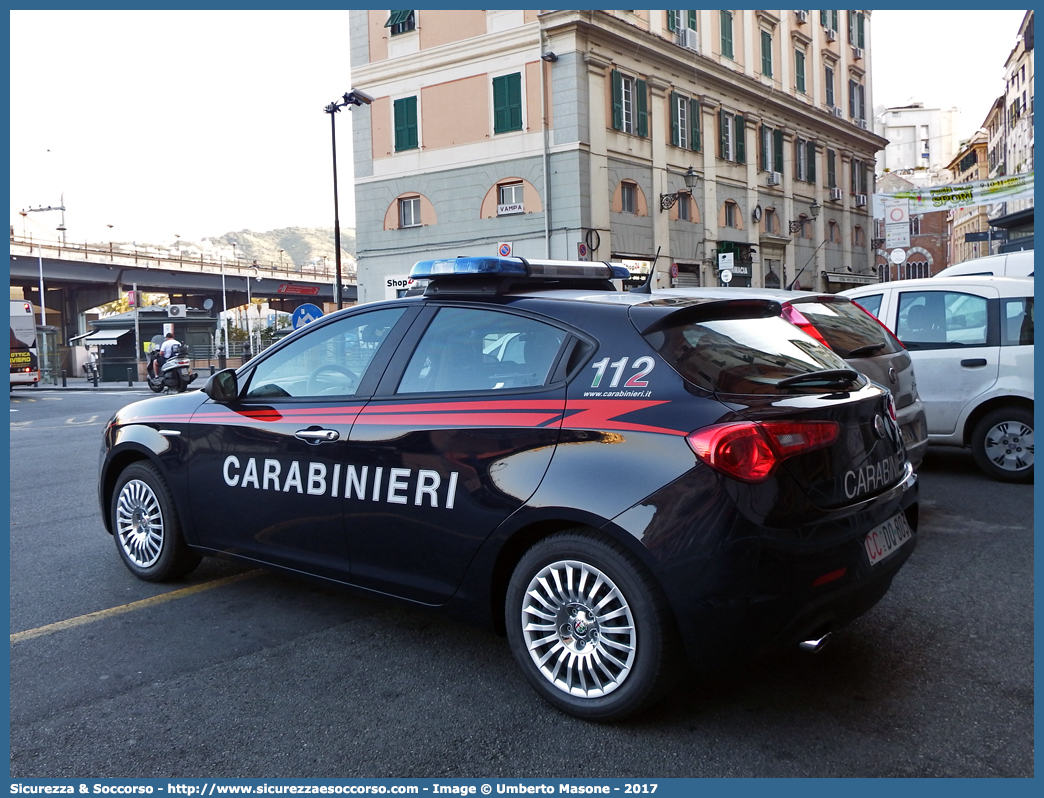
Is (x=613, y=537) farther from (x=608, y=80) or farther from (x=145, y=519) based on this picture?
(x=608, y=80)

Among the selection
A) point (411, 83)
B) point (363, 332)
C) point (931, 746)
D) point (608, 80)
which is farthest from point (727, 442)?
point (411, 83)

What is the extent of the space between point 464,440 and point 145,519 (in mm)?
2402

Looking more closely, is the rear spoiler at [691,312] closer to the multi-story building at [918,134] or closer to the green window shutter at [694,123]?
the green window shutter at [694,123]

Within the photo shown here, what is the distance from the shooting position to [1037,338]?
735 cm

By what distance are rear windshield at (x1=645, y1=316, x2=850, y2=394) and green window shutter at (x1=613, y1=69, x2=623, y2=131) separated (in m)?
25.7

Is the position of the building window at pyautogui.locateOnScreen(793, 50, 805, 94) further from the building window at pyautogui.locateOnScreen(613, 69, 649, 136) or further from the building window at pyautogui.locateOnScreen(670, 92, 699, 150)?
the building window at pyautogui.locateOnScreen(613, 69, 649, 136)

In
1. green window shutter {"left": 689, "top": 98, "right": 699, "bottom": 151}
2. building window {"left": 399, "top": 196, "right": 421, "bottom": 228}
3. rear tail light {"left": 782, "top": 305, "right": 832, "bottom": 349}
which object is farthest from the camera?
green window shutter {"left": 689, "top": 98, "right": 699, "bottom": 151}

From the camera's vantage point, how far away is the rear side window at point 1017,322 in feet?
24.9

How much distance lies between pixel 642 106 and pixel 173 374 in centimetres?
2550

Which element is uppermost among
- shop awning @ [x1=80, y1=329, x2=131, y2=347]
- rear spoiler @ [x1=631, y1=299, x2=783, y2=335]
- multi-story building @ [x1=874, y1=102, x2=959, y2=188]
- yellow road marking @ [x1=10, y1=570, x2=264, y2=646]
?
multi-story building @ [x1=874, y1=102, x2=959, y2=188]

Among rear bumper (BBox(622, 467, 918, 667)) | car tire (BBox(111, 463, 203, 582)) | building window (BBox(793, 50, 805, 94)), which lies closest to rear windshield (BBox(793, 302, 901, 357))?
rear bumper (BBox(622, 467, 918, 667))

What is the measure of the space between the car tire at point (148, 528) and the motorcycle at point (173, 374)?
81 cm

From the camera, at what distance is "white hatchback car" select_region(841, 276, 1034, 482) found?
761 cm

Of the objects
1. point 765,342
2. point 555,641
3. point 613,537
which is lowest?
point 555,641
